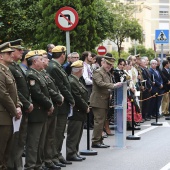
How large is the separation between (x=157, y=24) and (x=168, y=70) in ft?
294

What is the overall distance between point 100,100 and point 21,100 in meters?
4.55

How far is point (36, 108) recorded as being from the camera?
36.8 ft

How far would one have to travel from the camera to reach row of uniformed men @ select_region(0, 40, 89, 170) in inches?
396

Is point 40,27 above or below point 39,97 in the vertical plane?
above

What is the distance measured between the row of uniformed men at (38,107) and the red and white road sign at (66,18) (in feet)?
15.3

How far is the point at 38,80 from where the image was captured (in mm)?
11125

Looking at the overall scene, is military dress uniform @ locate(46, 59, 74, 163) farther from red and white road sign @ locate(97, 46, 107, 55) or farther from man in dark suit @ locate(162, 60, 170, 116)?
red and white road sign @ locate(97, 46, 107, 55)

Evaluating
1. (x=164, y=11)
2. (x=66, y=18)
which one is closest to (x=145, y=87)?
(x=66, y=18)

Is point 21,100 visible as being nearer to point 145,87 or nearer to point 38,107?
point 38,107

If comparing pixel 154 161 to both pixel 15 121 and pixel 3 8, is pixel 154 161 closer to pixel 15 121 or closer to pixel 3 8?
pixel 15 121

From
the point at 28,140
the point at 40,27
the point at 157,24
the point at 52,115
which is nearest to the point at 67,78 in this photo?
the point at 52,115

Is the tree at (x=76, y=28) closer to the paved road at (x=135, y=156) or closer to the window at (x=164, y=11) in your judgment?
the paved road at (x=135, y=156)

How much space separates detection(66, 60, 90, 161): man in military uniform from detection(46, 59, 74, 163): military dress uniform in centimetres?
46

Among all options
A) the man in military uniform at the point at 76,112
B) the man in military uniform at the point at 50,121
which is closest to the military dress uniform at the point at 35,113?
the man in military uniform at the point at 50,121
